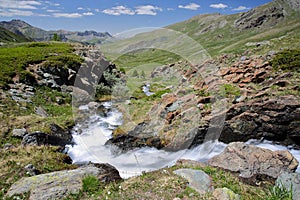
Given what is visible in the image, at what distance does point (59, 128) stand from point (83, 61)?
23717mm

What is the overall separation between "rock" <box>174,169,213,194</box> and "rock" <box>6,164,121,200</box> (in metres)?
3.23

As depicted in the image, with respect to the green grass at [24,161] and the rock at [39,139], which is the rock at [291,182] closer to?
the green grass at [24,161]

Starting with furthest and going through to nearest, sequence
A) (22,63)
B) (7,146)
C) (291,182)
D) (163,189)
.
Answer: (22,63) < (7,146) < (291,182) < (163,189)

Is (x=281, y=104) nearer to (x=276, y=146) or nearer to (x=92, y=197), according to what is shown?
(x=276, y=146)

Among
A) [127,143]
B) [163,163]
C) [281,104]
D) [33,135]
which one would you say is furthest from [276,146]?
[33,135]

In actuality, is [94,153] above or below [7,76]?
below

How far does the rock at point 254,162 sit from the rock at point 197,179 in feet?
9.83

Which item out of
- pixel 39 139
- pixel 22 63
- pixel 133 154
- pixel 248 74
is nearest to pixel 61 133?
pixel 39 139

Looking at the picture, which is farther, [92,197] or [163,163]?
[163,163]

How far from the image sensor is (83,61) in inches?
1574

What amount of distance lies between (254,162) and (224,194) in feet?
15.3

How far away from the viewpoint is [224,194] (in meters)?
7.92

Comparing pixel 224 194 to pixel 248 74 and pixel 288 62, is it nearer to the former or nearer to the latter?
pixel 248 74

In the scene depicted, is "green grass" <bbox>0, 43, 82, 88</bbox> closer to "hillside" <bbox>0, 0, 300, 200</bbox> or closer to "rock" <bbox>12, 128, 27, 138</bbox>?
"hillside" <bbox>0, 0, 300, 200</bbox>
